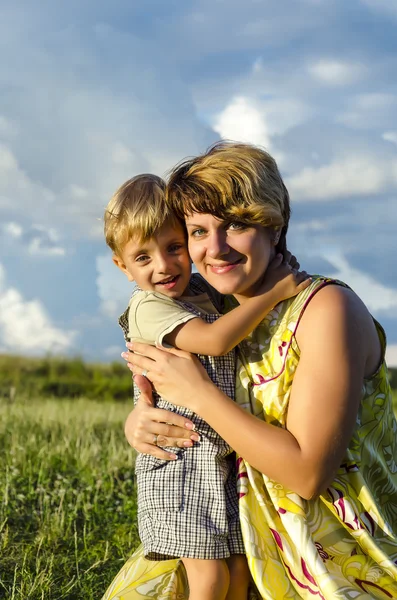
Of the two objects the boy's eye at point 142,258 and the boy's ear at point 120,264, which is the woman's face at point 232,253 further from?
the boy's ear at point 120,264

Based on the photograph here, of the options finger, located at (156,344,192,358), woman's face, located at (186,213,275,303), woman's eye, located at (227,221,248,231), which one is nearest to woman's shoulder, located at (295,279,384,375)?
woman's face, located at (186,213,275,303)

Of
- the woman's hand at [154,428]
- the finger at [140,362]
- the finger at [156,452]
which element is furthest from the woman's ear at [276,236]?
the finger at [156,452]

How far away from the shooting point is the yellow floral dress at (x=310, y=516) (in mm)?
2828

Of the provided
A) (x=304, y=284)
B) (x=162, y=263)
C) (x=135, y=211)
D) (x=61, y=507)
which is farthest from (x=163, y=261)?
(x=61, y=507)

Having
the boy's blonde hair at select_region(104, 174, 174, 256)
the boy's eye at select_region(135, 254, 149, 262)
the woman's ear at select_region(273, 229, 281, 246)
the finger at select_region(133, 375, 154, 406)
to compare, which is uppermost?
A: the boy's blonde hair at select_region(104, 174, 174, 256)

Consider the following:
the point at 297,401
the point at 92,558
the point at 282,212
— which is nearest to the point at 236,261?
the point at 282,212

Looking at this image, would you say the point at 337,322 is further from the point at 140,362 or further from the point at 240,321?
the point at 140,362

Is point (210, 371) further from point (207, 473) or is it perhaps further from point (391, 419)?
point (391, 419)

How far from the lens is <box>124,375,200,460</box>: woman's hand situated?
10.1 ft

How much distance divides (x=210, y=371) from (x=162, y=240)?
61 cm

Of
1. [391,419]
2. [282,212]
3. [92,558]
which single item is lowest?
[92,558]

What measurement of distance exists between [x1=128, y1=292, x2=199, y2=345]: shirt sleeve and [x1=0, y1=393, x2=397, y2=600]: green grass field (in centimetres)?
168

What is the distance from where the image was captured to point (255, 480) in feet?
→ 9.57

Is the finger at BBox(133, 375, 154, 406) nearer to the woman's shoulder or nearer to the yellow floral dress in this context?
the yellow floral dress
